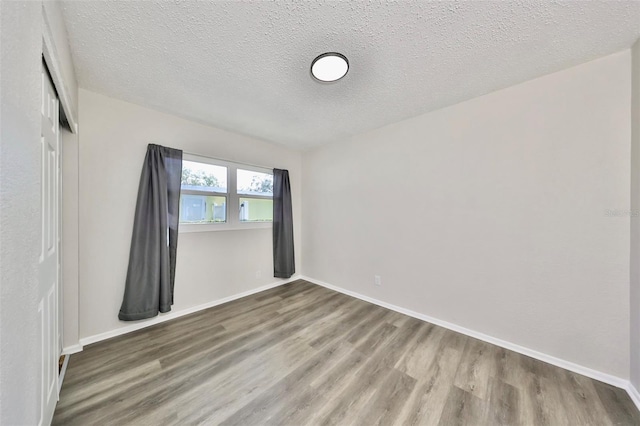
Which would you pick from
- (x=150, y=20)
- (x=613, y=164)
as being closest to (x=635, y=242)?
(x=613, y=164)

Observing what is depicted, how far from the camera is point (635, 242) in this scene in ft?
4.94

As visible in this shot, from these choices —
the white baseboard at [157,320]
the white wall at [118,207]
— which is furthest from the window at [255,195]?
the white baseboard at [157,320]

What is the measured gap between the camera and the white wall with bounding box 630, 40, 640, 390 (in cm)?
147

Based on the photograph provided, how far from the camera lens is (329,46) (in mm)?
1530

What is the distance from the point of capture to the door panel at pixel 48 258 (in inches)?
44.6

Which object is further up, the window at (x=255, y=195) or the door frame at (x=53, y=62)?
the door frame at (x=53, y=62)

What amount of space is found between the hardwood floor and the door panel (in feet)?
1.05

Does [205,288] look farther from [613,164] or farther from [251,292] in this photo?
[613,164]

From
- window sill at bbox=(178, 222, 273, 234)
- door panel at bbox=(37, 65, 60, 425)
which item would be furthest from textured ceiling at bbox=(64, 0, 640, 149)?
window sill at bbox=(178, 222, 273, 234)

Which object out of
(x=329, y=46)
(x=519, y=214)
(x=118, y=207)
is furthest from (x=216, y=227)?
(x=519, y=214)

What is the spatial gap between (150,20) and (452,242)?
10.1 ft

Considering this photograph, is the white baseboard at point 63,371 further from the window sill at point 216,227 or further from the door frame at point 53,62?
the door frame at point 53,62

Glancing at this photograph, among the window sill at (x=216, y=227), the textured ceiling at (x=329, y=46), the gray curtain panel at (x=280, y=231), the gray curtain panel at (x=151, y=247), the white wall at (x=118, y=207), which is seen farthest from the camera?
the gray curtain panel at (x=280, y=231)

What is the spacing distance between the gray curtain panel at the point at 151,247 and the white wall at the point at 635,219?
13.0ft
